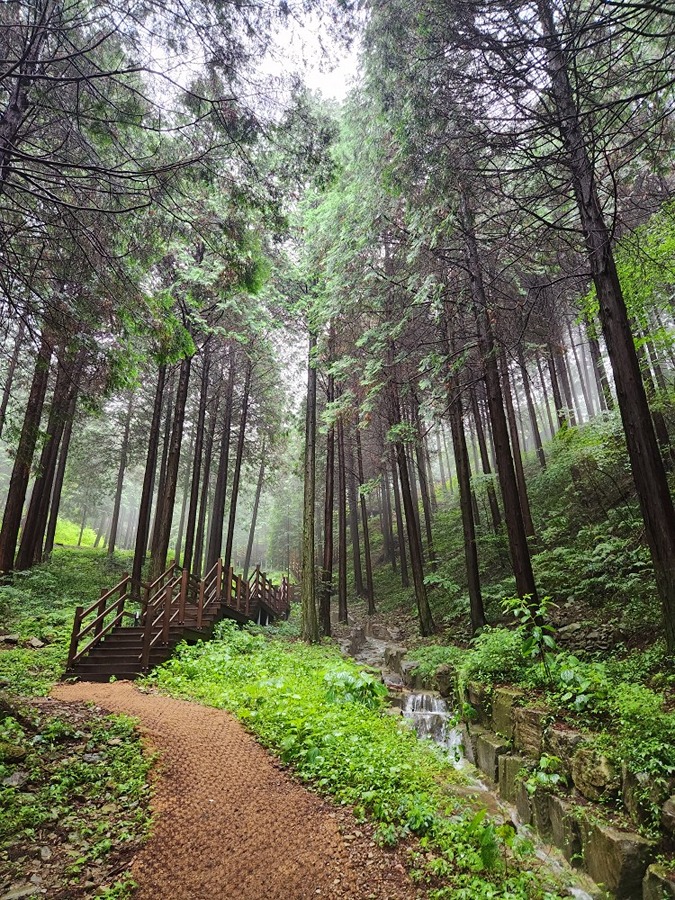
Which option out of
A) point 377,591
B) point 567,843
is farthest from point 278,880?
point 377,591

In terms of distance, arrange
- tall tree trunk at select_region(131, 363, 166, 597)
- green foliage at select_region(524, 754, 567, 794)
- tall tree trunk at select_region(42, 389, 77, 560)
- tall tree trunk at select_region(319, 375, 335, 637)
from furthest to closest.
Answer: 1. tall tree trunk at select_region(42, 389, 77, 560)
2. tall tree trunk at select_region(131, 363, 166, 597)
3. tall tree trunk at select_region(319, 375, 335, 637)
4. green foliage at select_region(524, 754, 567, 794)

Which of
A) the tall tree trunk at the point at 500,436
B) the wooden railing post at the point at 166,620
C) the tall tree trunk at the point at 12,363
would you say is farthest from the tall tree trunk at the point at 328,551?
the tall tree trunk at the point at 12,363

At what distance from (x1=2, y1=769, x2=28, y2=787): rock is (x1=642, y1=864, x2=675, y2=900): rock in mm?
5109

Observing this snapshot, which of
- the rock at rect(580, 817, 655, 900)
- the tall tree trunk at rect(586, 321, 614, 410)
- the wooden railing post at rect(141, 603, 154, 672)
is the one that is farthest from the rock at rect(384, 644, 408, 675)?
the tall tree trunk at rect(586, 321, 614, 410)

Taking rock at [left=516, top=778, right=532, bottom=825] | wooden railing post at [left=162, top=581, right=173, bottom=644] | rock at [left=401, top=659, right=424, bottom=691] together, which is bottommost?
rock at [left=516, top=778, right=532, bottom=825]

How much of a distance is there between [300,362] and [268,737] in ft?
45.3

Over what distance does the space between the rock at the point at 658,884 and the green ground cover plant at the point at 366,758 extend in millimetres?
707

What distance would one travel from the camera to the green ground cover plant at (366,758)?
10.4 ft

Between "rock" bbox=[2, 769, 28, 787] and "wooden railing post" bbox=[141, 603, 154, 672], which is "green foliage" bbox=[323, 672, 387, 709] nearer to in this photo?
"rock" bbox=[2, 769, 28, 787]

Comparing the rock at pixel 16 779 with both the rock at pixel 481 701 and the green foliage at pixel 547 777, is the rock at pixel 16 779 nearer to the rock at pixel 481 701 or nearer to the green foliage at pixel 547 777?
the green foliage at pixel 547 777

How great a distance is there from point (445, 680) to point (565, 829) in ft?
12.3

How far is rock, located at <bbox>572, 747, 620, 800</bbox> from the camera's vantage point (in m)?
3.97

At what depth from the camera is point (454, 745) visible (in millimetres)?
6363

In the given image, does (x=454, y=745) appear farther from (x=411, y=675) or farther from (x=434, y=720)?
(x=411, y=675)
